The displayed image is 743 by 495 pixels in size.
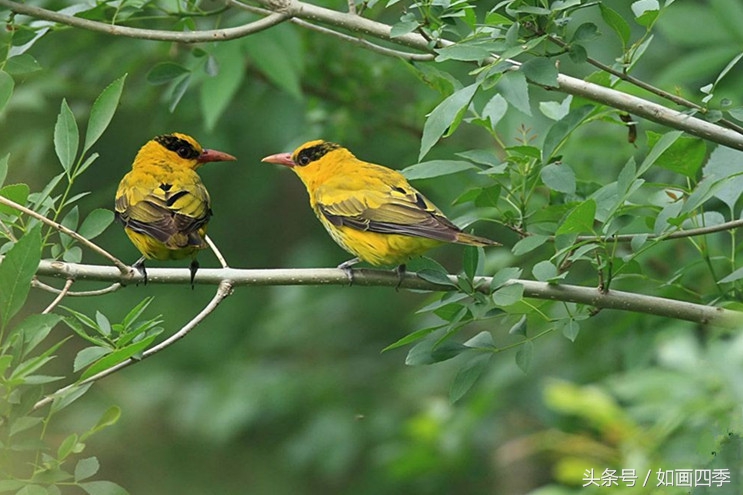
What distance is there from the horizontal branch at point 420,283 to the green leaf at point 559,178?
0.34 meters

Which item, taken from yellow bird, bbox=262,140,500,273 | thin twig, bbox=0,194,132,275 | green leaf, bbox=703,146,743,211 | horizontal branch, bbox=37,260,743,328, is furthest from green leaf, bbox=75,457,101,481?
green leaf, bbox=703,146,743,211

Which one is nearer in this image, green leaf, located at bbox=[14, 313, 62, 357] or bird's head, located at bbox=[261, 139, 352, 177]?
green leaf, located at bbox=[14, 313, 62, 357]

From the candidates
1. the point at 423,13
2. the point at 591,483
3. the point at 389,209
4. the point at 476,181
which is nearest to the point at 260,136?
the point at 476,181

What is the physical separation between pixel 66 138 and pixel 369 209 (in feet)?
5.22

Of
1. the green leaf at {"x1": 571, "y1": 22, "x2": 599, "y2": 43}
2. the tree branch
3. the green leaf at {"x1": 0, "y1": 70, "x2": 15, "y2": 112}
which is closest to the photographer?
the green leaf at {"x1": 571, "y1": 22, "x2": 599, "y2": 43}

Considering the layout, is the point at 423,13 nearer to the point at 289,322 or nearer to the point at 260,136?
the point at 260,136

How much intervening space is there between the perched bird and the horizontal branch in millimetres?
787

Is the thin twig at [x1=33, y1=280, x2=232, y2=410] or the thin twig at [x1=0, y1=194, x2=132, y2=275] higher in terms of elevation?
the thin twig at [x1=0, y1=194, x2=132, y2=275]

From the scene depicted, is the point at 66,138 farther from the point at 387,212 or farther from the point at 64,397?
the point at 387,212

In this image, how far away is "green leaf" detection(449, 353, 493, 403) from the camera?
326 centimetres

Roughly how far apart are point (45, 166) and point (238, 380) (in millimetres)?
2028

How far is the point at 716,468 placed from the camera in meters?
3.21

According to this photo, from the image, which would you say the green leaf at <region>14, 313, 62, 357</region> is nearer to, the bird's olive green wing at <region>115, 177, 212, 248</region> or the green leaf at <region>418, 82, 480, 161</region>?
the green leaf at <region>418, 82, 480, 161</region>

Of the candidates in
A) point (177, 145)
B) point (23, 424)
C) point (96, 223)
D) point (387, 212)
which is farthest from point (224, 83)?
point (23, 424)
